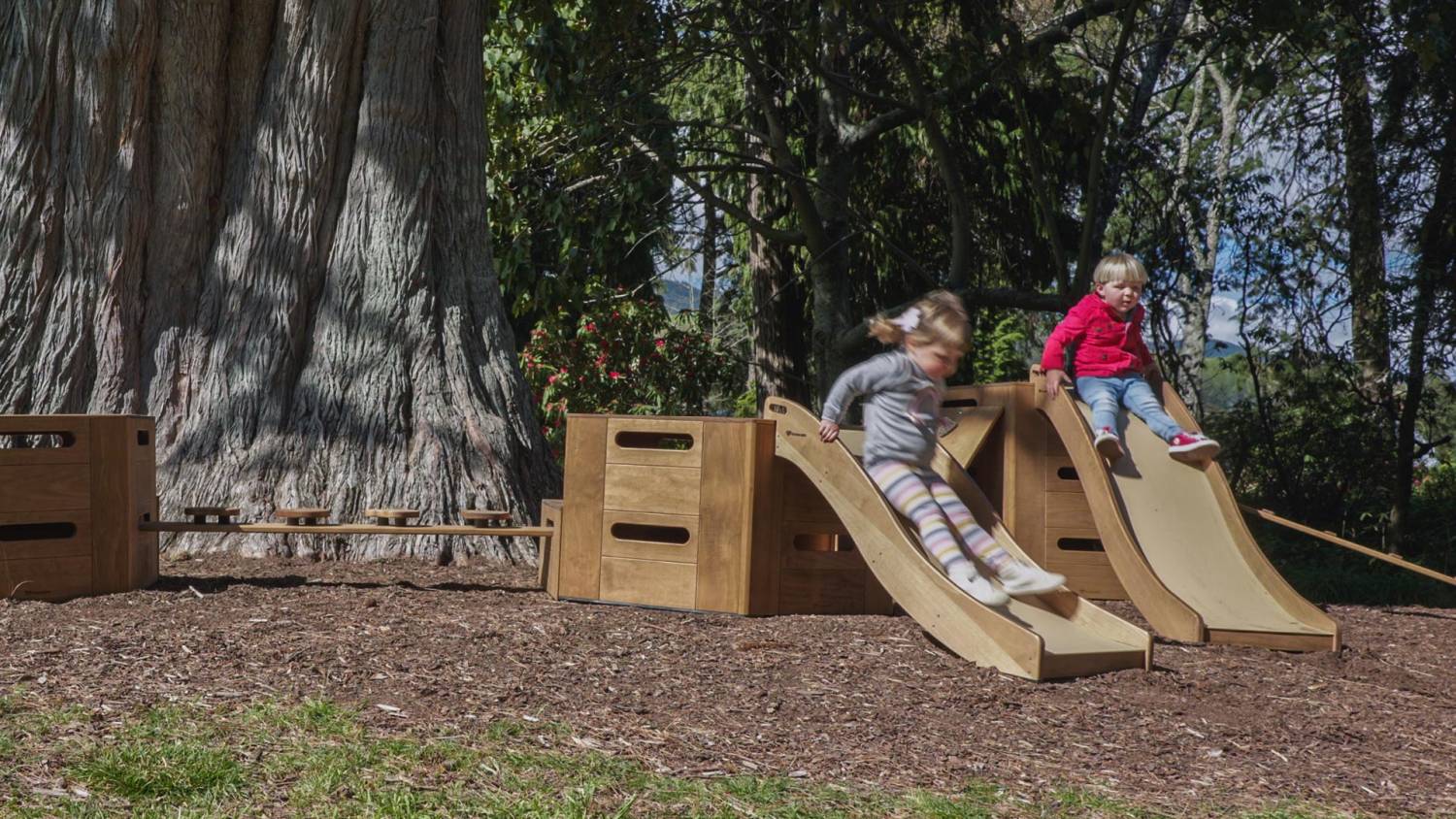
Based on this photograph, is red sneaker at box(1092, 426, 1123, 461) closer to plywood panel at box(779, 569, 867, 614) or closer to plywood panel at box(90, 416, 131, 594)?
plywood panel at box(779, 569, 867, 614)

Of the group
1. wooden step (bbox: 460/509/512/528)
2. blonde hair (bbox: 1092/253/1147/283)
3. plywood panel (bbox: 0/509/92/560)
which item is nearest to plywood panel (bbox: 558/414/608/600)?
wooden step (bbox: 460/509/512/528)

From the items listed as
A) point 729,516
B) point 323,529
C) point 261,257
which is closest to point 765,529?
point 729,516

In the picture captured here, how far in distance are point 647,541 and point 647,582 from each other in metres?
0.20

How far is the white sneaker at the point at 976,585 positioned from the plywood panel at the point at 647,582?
4.39 feet

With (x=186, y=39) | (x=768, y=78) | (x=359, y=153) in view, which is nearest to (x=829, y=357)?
(x=768, y=78)

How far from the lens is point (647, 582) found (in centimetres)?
630

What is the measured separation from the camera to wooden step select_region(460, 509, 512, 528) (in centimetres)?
671

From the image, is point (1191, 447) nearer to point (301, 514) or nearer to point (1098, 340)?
point (1098, 340)

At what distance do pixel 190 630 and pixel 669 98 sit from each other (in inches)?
578

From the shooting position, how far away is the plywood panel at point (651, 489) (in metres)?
6.27

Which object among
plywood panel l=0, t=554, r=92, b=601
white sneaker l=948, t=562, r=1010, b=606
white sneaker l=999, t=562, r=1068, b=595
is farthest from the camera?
plywood panel l=0, t=554, r=92, b=601

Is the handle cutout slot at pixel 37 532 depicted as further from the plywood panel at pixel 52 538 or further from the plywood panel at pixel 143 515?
the plywood panel at pixel 143 515

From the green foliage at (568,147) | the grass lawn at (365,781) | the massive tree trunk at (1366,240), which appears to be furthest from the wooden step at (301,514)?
the massive tree trunk at (1366,240)

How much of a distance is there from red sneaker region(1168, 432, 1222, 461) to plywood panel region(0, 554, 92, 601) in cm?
541
